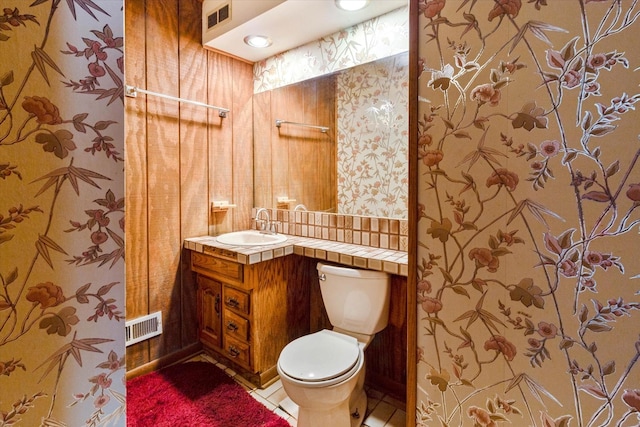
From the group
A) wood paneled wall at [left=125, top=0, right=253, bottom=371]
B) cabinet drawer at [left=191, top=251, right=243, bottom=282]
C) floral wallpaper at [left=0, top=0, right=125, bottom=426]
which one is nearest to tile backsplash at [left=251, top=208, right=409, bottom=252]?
wood paneled wall at [left=125, top=0, right=253, bottom=371]

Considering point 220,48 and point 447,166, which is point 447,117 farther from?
point 220,48

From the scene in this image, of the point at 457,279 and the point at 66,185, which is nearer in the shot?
the point at 66,185

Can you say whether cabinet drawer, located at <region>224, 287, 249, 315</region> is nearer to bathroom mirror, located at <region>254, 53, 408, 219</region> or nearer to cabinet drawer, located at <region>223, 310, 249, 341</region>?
cabinet drawer, located at <region>223, 310, 249, 341</region>

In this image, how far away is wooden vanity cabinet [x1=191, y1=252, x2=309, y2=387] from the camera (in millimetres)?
1966

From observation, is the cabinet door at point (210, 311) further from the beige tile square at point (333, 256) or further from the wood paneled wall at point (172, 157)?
the beige tile square at point (333, 256)

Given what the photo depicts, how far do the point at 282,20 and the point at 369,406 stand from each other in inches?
93.2

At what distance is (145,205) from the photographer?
2098 millimetres

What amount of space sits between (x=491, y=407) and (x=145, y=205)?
6.89ft

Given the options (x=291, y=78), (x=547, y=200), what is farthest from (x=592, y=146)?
(x=291, y=78)

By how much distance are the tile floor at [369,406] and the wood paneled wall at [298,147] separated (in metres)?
1.21

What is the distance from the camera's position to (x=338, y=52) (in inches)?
84.6

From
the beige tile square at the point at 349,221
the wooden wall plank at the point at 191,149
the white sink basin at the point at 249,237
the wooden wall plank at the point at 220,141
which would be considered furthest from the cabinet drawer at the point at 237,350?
the beige tile square at the point at 349,221

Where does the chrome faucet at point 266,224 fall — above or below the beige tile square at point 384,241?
above

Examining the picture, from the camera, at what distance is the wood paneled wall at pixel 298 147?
231cm
